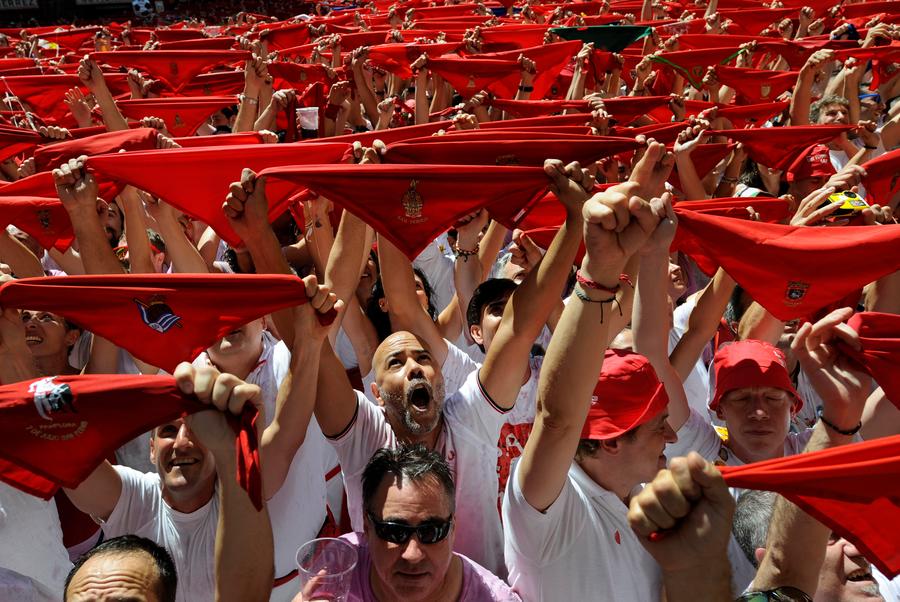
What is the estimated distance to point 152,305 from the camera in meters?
2.75

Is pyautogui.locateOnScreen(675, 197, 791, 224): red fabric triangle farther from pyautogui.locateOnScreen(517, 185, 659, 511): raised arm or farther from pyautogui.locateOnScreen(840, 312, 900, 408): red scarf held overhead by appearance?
pyautogui.locateOnScreen(517, 185, 659, 511): raised arm

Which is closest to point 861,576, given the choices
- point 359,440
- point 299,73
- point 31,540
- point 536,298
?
point 536,298

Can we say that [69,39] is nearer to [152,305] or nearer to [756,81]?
[756,81]

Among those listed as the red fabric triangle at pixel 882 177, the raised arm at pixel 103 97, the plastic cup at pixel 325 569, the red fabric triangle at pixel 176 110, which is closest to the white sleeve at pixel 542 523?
the plastic cup at pixel 325 569

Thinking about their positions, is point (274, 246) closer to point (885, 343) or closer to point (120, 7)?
point (885, 343)

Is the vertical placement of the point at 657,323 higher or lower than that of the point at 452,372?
higher

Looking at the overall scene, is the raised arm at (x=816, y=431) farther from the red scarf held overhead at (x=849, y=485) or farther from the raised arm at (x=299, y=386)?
the raised arm at (x=299, y=386)

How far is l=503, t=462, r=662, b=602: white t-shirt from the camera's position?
2.23 meters

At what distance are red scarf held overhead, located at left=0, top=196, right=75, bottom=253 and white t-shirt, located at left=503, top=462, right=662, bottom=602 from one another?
2.86m

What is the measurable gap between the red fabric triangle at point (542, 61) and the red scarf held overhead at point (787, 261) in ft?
14.6

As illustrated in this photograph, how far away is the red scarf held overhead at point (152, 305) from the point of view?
2697mm

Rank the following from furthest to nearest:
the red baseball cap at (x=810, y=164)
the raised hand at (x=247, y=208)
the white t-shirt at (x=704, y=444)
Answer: the red baseball cap at (x=810, y=164) < the white t-shirt at (x=704, y=444) < the raised hand at (x=247, y=208)

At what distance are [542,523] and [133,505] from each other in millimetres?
1468

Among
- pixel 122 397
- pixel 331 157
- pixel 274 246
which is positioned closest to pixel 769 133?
pixel 331 157
